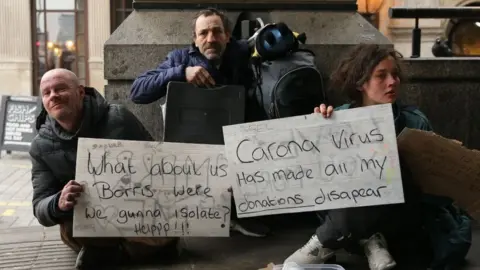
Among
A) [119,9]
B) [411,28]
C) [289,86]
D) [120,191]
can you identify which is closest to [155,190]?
[120,191]

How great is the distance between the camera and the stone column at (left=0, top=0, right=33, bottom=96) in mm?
15547

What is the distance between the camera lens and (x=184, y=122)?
12.8ft

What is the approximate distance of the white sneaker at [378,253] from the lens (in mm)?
3260

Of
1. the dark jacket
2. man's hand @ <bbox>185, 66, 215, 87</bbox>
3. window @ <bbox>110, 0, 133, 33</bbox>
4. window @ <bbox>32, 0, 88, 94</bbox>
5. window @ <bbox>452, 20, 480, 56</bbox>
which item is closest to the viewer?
the dark jacket

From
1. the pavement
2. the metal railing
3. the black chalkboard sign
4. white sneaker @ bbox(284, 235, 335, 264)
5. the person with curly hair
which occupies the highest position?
the metal railing

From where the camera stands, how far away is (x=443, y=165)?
129 inches

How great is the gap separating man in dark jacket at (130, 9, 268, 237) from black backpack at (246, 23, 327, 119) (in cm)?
12

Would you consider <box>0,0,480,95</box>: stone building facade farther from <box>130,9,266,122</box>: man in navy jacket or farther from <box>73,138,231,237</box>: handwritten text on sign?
<box>73,138,231,237</box>: handwritten text on sign

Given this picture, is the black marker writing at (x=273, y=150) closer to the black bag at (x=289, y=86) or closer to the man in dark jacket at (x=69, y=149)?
the black bag at (x=289, y=86)

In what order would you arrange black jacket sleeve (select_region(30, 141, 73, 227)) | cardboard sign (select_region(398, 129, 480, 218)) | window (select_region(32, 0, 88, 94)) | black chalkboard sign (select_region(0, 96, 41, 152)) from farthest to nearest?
window (select_region(32, 0, 88, 94)), black chalkboard sign (select_region(0, 96, 41, 152)), black jacket sleeve (select_region(30, 141, 73, 227)), cardboard sign (select_region(398, 129, 480, 218))

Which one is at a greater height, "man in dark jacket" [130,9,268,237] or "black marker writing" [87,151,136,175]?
"man in dark jacket" [130,9,268,237]

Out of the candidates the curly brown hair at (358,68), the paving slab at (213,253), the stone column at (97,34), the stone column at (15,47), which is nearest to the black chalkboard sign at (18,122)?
the stone column at (97,34)

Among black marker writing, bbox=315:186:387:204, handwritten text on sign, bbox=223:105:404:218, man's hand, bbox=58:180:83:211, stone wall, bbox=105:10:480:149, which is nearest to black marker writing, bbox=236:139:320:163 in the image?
handwritten text on sign, bbox=223:105:404:218

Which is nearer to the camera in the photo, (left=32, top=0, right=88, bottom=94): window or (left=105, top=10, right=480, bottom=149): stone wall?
(left=105, top=10, right=480, bottom=149): stone wall
